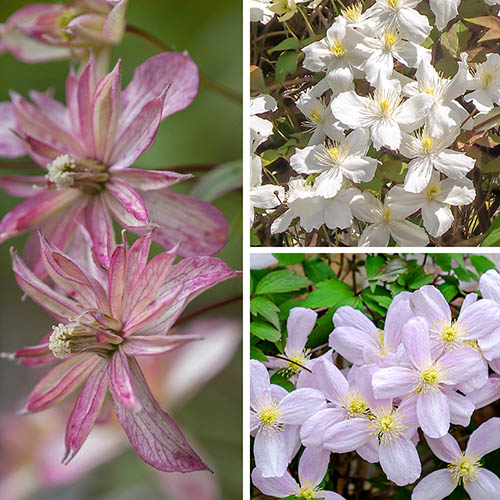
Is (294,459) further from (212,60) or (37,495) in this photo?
(212,60)

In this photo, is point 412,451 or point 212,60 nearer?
point 412,451

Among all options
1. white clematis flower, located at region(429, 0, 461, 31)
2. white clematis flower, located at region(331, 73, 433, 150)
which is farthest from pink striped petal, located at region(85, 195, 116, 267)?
white clematis flower, located at region(429, 0, 461, 31)

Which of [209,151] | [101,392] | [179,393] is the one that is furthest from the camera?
[209,151]

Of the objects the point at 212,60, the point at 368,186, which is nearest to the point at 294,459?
the point at 368,186

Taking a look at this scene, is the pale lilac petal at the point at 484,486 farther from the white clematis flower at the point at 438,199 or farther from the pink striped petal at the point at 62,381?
the pink striped petal at the point at 62,381

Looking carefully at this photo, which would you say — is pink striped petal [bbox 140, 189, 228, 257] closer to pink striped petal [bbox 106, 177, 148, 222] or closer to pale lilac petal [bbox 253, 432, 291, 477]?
pink striped petal [bbox 106, 177, 148, 222]

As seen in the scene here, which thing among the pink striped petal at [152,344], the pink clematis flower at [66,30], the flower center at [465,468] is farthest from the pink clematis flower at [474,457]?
the pink clematis flower at [66,30]

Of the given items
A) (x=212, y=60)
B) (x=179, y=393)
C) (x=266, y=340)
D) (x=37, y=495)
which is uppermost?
(x=212, y=60)
